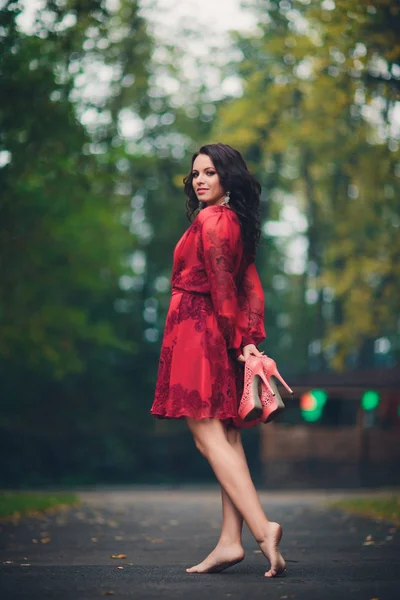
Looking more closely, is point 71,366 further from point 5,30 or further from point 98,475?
point 5,30

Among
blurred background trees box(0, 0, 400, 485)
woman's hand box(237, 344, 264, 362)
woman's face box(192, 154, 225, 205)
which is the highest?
blurred background trees box(0, 0, 400, 485)

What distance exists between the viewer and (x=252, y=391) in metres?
5.54

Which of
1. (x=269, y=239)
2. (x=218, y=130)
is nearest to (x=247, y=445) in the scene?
(x=269, y=239)

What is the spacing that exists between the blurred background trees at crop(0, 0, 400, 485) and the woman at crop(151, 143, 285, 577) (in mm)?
8879

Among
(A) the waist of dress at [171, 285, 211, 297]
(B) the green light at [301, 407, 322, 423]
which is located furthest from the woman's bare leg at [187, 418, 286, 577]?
(B) the green light at [301, 407, 322, 423]

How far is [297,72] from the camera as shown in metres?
24.4

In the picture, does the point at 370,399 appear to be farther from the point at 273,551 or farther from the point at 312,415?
the point at 273,551

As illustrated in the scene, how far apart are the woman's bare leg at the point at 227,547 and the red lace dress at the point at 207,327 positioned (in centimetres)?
33

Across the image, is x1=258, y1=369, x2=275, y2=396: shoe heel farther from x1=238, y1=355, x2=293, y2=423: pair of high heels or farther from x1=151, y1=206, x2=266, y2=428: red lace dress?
x1=151, y1=206, x2=266, y2=428: red lace dress

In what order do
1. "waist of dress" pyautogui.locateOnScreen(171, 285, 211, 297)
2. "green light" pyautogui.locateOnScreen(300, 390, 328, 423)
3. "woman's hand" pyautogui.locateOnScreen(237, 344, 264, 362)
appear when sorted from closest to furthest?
"woman's hand" pyautogui.locateOnScreen(237, 344, 264, 362), "waist of dress" pyautogui.locateOnScreen(171, 285, 211, 297), "green light" pyautogui.locateOnScreen(300, 390, 328, 423)

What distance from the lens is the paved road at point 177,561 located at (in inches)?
191

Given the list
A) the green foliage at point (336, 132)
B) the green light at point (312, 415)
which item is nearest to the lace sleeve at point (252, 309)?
the green foliage at point (336, 132)

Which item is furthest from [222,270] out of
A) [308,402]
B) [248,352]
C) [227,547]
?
[308,402]

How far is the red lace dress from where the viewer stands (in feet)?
18.7
